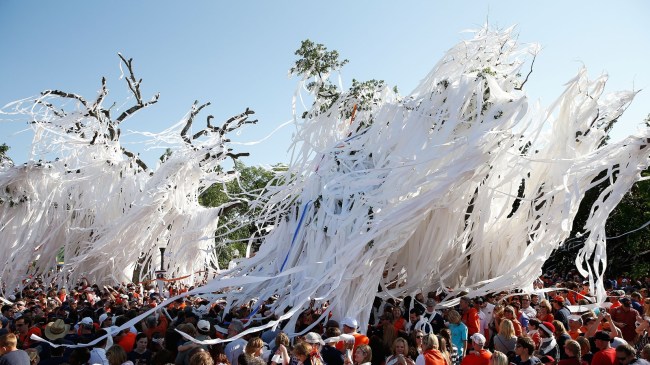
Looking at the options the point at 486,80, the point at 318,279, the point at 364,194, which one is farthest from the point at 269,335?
the point at 486,80

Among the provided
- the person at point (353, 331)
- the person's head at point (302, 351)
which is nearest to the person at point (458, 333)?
the person at point (353, 331)

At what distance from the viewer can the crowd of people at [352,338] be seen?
4824mm

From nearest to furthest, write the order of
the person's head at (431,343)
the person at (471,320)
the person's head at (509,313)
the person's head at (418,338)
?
the person's head at (431,343) < the person's head at (418,338) < the person's head at (509,313) < the person at (471,320)

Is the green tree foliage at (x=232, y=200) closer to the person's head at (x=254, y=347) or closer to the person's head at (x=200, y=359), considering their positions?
the person's head at (x=254, y=347)

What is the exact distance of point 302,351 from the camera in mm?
4523

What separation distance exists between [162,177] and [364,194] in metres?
7.87

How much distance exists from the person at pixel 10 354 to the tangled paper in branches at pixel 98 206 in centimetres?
930

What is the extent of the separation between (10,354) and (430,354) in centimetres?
366

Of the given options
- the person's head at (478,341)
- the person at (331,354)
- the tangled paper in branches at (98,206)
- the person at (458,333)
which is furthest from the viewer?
the tangled paper in branches at (98,206)

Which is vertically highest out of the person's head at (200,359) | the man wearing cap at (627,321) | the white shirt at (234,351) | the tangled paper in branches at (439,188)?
the tangled paper in branches at (439,188)

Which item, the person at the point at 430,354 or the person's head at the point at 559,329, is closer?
the person at the point at 430,354

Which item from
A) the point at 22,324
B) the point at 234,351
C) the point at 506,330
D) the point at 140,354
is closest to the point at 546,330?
the point at 506,330

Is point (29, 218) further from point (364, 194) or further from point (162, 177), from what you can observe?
point (364, 194)

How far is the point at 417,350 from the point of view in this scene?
5539mm
